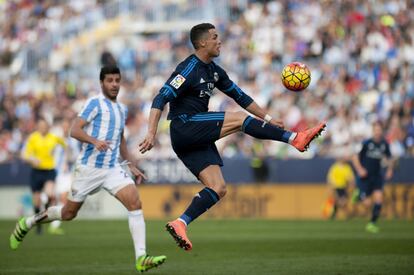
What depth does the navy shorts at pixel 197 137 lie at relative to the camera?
37.6 feet

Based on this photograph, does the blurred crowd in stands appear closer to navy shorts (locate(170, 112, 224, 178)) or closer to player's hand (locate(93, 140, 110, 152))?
player's hand (locate(93, 140, 110, 152))

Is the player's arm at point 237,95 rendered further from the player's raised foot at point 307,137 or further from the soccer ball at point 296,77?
the player's raised foot at point 307,137

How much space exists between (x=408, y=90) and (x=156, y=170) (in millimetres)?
7569

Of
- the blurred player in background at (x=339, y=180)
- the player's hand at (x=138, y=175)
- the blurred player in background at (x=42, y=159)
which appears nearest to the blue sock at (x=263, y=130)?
the player's hand at (x=138, y=175)

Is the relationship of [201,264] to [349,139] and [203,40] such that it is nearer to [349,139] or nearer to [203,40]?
[203,40]

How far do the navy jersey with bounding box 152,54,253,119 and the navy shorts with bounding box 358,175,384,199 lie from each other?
11432 millimetres

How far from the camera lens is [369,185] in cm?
2283

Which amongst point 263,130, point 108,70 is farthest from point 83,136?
point 263,130

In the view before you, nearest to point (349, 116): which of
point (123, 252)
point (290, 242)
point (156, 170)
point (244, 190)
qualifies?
point (244, 190)

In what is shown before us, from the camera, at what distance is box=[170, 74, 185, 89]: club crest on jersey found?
11398 mm

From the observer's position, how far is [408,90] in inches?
1057

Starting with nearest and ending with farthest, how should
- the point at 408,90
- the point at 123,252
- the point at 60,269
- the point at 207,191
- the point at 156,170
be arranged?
the point at 207,191 → the point at 60,269 → the point at 123,252 → the point at 408,90 → the point at 156,170

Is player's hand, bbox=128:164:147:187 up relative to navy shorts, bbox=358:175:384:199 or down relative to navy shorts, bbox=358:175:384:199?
up

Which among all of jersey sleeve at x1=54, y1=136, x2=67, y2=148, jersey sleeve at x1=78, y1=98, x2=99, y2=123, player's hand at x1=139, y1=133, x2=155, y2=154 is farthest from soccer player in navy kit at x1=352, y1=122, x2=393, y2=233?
player's hand at x1=139, y1=133, x2=155, y2=154
